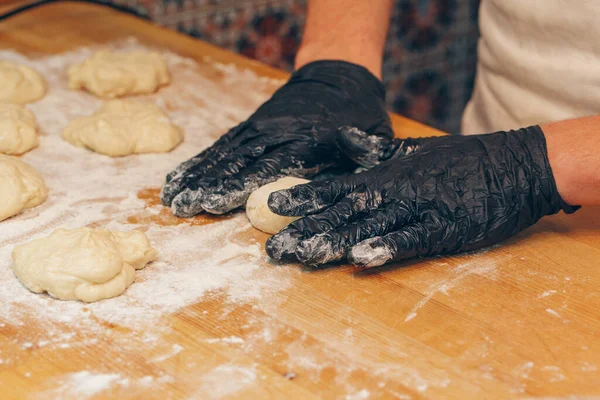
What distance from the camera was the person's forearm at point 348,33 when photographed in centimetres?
187

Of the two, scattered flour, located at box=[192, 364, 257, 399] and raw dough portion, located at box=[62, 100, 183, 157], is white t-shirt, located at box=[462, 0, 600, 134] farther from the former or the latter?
scattered flour, located at box=[192, 364, 257, 399]

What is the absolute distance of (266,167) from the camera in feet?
4.99

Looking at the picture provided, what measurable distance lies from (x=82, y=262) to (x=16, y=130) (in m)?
0.60

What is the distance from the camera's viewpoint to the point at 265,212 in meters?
1.42

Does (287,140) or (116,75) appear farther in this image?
(116,75)

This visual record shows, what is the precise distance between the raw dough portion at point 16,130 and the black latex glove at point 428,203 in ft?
2.38

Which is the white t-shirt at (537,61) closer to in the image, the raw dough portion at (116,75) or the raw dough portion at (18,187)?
the raw dough portion at (116,75)

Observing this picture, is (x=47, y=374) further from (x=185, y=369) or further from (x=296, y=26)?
(x=296, y=26)

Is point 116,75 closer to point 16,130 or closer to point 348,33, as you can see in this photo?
point 16,130

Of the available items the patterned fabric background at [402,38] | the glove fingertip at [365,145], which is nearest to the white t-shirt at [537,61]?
the glove fingertip at [365,145]

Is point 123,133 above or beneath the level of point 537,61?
beneath

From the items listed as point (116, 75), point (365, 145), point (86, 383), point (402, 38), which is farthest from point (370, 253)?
point (402, 38)

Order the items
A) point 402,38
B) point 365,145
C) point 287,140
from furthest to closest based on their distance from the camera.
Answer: point 402,38 < point 287,140 < point 365,145

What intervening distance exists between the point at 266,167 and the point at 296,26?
177 centimetres
